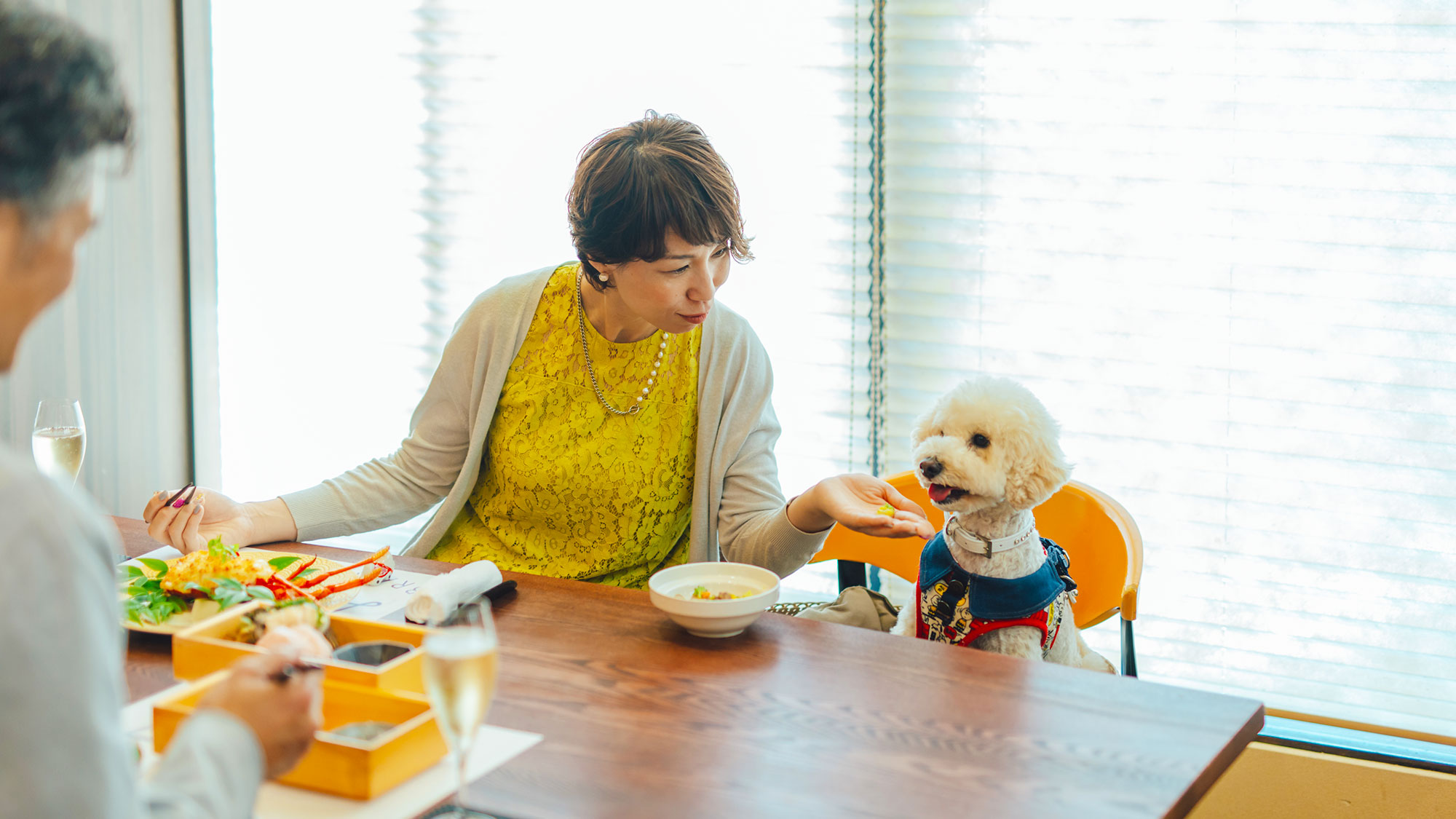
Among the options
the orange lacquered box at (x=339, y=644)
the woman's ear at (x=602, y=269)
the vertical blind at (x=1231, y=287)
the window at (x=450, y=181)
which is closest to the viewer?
the orange lacquered box at (x=339, y=644)

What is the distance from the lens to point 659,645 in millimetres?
1214

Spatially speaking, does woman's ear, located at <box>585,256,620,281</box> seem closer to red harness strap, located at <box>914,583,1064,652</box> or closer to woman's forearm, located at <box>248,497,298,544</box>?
woman's forearm, located at <box>248,497,298,544</box>

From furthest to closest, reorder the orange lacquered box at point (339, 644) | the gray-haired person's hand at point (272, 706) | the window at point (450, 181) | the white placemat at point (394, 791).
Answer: the window at point (450, 181), the orange lacquered box at point (339, 644), the white placemat at point (394, 791), the gray-haired person's hand at point (272, 706)

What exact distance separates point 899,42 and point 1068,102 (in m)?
0.37

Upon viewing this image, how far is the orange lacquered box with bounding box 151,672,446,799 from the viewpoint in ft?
2.83

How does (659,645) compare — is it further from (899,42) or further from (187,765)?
(899,42)

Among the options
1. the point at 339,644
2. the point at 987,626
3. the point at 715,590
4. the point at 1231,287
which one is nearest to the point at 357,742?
the point at 339,644

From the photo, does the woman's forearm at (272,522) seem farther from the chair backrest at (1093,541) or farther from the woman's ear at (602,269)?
the chair backrest at (1093,541)

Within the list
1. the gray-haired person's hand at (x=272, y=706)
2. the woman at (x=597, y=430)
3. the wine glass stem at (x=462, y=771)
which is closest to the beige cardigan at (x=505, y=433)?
the woman at (x=597, y=430)

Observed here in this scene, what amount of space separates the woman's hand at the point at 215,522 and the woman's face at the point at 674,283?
0.61 meters

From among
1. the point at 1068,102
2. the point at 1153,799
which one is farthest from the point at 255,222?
the point at 1153,799

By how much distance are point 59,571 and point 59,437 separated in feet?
3.27

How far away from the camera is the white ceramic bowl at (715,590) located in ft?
3.94

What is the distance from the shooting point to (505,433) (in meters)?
1.74
